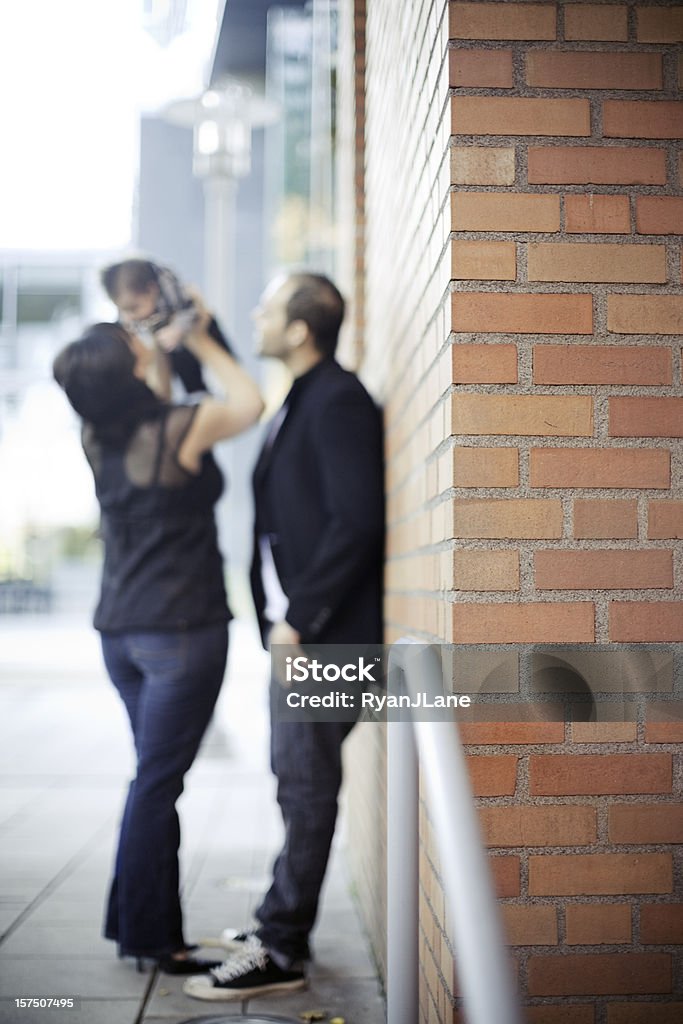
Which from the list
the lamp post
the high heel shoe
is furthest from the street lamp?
the high heel shoe

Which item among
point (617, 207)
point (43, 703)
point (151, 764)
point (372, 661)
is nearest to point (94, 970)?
point (151, 764)

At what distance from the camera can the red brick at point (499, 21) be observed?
181 cm

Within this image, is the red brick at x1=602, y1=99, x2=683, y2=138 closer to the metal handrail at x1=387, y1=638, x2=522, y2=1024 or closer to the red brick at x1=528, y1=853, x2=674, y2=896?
the metal handrail at x1=387, y1=638, x2=522, y2=1024

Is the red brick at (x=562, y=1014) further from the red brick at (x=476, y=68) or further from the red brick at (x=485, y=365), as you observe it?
the red brick at (x=476, y=68)

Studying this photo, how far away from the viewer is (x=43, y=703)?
9922 millimetres

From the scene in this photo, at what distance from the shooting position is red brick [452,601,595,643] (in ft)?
5.75

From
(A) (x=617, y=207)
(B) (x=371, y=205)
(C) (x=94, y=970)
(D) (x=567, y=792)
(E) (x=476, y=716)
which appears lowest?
(C) (x=94, y=970)

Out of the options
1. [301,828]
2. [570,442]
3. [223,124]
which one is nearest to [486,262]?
[570,442]

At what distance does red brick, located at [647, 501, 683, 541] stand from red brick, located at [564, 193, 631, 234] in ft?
1.50

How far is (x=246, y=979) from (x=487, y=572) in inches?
58.6

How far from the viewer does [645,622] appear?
1776 millimetres

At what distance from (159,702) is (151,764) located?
0.55 ft

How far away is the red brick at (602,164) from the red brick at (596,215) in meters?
0.03

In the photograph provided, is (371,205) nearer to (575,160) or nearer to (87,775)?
(575,160)
